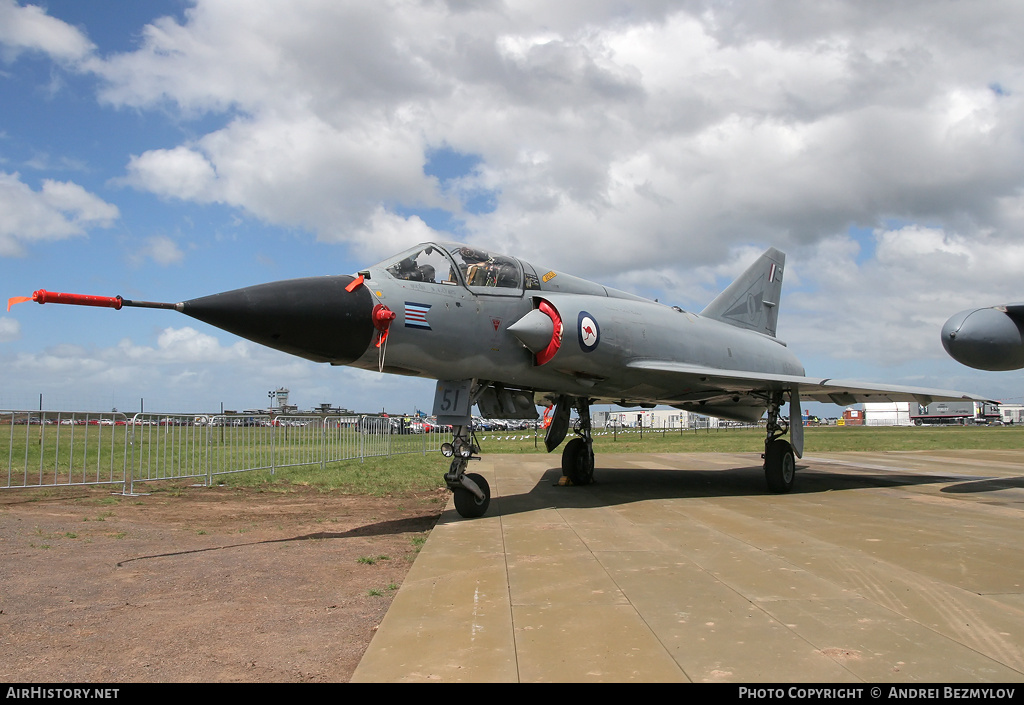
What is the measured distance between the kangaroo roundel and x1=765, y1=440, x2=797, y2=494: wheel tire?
423 centimetres

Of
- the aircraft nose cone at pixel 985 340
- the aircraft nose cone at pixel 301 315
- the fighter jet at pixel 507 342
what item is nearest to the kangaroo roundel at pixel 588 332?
the fighter jet at pixel 507 342

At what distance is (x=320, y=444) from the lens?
17.8 meters

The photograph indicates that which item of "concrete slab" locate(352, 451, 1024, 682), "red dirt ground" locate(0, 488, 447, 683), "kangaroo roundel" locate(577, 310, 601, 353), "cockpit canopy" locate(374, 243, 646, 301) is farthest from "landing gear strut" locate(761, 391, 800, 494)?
"red dirt ground" locate(0, 488, 447, 683)

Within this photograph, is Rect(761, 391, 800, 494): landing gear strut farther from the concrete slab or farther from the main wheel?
the main wheel

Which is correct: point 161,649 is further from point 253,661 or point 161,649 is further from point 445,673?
point 445,673

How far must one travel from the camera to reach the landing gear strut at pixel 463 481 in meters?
7.97

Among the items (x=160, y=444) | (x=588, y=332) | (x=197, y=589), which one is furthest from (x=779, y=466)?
(x=160, y=444)

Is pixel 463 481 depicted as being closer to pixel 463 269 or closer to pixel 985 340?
pixel 463 269

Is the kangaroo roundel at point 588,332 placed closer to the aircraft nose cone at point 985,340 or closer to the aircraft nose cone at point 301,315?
the aircraft nose cone at point 301,315

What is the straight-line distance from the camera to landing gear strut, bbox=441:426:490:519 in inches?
314

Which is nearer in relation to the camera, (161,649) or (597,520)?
(161,649)

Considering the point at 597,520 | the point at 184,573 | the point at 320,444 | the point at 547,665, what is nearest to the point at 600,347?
the point at 597,520
